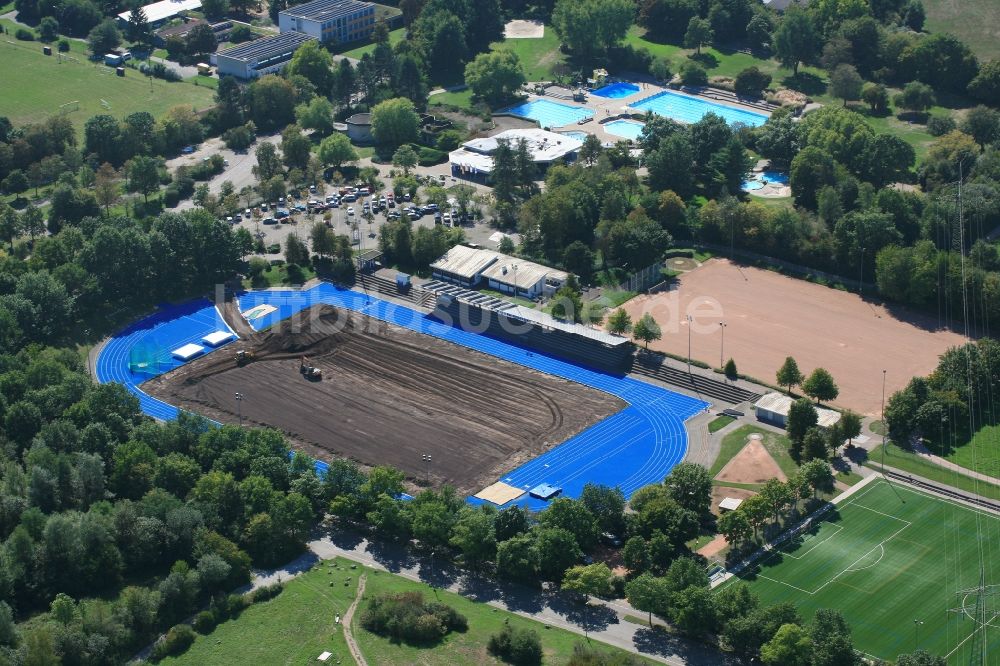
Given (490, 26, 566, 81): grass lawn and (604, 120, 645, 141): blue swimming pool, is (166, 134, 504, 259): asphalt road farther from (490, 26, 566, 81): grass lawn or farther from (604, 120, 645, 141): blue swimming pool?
(490, 26, 566, 81): grass lawn

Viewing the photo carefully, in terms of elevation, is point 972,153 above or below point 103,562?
above

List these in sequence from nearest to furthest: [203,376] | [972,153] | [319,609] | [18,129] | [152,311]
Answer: [319,609] → [203,376] → [152,311] → [972,153] → [18,129]

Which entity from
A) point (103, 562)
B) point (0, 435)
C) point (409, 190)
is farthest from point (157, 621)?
point (409, 190)

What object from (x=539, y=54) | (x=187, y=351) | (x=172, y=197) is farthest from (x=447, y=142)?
(x=187, y=351)

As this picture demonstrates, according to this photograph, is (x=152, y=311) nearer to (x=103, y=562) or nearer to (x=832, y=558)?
(x=103, y=562)

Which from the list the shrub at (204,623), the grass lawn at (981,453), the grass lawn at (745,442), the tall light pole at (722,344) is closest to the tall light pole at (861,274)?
the tall light pole at (722,344)

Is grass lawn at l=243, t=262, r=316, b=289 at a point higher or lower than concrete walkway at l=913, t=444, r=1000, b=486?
lower

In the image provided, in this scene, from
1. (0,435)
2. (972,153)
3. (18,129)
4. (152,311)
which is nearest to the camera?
(0,435)

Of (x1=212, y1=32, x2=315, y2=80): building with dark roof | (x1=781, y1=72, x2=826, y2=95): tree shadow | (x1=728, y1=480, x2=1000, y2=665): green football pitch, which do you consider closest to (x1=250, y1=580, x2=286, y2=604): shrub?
(x1=728, y1=480, x2=1000, y2=665): green football pitch
